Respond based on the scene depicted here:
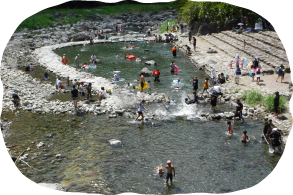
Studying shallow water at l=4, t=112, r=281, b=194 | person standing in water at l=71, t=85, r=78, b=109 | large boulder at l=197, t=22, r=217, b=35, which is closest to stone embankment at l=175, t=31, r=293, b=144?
shallow water at l=4, t=112, r=281, b=194

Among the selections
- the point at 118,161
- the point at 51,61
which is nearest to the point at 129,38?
the point at 51,61

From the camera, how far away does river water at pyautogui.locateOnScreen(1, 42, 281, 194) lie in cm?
1310

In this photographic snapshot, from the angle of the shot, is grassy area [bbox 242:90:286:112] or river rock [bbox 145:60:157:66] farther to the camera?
river rock [bbox 145:60:157:66]

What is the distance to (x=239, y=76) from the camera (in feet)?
87.5

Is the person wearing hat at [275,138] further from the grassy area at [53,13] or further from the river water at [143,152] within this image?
the grassy area at [53,13]

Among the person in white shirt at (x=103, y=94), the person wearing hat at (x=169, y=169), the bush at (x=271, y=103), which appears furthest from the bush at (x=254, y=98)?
the person in white shirt at (x=103, y=94)

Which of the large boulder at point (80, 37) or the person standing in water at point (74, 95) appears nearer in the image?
the person standing in water at point (74, 95)

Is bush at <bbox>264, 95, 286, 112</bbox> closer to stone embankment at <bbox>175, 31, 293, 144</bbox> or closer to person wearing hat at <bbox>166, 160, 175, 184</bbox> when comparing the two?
stone embankment at <bbox>175, 31, 293, 144</bbox>

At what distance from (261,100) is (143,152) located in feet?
32.7

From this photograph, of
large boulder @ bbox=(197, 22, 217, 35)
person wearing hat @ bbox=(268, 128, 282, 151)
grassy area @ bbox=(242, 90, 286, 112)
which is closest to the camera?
person wearing hat @ bbox=(268, 128, 282, 151)

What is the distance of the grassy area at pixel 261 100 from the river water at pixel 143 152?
1507 mm

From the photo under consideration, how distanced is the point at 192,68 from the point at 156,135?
16.6 metres

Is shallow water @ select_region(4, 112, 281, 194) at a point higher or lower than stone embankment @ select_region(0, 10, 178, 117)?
lower

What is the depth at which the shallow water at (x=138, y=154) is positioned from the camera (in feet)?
42.9
